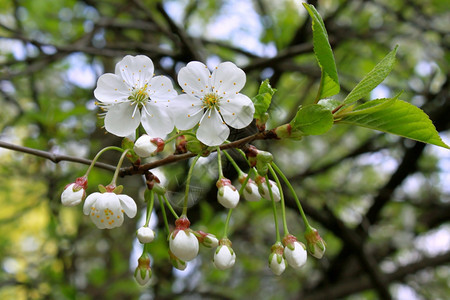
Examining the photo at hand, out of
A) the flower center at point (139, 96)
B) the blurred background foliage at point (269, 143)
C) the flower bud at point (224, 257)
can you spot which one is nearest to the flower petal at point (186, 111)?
the flower center at point (139, 96)

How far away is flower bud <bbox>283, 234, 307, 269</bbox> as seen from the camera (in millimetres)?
1111

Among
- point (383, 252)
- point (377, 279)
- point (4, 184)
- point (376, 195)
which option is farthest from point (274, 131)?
point (4, 184)

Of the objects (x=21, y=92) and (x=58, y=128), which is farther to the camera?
(x=21, y=92)

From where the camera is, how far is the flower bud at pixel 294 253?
1.11 meters

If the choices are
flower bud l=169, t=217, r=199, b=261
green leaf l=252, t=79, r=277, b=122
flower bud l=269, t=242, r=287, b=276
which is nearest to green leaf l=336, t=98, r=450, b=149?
green leaf l=252, t=79, r=277, b=122

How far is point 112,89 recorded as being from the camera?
1237 mm

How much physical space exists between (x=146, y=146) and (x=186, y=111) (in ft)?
0.53

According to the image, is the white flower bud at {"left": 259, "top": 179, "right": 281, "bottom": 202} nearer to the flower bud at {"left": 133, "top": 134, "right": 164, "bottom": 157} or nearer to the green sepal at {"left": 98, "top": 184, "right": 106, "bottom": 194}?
the flower bud at {"left": 133, "top": 134, "right": 164, "bottom": 157}

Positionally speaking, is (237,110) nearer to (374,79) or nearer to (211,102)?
(211,102)

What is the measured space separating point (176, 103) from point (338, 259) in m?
2.76

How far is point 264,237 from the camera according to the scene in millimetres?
3928

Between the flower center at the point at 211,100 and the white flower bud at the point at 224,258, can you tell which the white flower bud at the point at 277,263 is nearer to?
the white flower bud at the point at 224,258

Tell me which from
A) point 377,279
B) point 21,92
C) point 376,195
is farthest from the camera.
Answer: point 21,92

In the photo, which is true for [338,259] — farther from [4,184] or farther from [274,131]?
[4,184]
